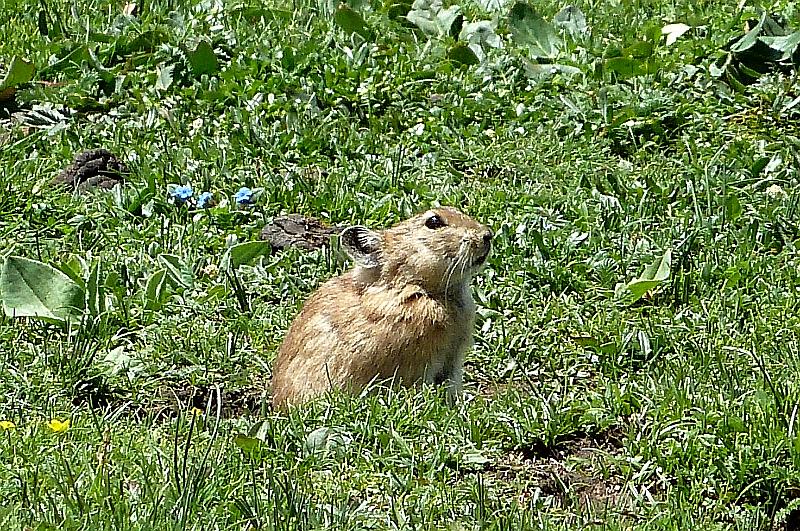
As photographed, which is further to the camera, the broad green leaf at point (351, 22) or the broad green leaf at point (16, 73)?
the broad green leaf at point (351, 22)

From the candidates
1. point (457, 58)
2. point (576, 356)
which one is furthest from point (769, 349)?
point (457, 58)

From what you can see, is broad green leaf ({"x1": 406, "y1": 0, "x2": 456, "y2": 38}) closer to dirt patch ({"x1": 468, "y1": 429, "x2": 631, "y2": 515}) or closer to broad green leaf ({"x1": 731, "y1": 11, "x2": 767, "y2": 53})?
broad green leaf ({"x1": 731, "y1": 11, "x2": 767, "y2": 53})

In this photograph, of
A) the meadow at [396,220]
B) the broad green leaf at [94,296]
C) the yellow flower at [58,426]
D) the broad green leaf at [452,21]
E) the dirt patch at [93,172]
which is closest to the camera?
the meadow at [396,220]

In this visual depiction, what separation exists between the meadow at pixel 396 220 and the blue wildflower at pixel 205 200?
17 mm

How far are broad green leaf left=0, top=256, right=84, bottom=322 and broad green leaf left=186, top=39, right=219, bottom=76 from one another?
2491 millimetres

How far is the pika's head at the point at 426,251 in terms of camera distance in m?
5.40

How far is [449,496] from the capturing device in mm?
4223

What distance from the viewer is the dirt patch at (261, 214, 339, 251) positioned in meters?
6.56

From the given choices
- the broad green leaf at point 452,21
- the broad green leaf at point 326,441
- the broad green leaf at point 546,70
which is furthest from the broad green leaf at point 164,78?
the broad green leaf at point 326,441

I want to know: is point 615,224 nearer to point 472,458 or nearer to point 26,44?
point 472,458

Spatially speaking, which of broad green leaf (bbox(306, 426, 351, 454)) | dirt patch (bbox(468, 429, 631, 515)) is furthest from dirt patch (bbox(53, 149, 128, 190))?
dirt patch (bbox(468, 429, 631, 515))

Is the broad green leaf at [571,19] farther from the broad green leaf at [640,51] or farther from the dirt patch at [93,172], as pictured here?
the dirt patch at [93,172]

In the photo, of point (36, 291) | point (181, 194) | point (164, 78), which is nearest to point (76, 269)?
point (36, 291)

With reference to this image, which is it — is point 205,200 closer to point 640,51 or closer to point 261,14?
point 261,14
